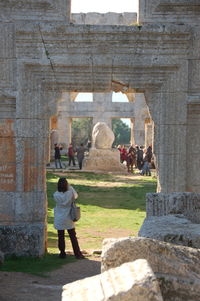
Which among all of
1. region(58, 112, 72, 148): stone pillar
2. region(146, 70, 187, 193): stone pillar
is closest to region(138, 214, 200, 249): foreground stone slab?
region(146, 70, 187, 193): stone pillar

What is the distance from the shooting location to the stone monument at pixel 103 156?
2281 centimetres

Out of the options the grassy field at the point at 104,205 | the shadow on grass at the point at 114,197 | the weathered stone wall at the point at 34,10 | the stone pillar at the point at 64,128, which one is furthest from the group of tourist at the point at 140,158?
the weathered stone wall at the point at 34,10

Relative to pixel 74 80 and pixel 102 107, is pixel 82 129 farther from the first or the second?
pixel 74 80

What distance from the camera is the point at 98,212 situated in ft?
39.3

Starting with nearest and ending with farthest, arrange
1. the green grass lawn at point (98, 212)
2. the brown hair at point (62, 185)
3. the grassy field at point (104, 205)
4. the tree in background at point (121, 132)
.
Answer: the green grass lawn at point (98, 212)
the brown hair at point (62, 185)
the grassy field at point (104, 205)
the tree in background at point (121, 132)

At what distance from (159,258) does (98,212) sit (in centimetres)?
847

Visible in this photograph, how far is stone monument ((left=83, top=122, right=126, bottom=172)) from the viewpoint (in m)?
22.8

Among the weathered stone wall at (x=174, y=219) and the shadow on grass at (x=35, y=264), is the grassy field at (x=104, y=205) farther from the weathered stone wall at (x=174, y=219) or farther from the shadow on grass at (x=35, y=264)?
the weathered stone wall at (x=174, y=219)

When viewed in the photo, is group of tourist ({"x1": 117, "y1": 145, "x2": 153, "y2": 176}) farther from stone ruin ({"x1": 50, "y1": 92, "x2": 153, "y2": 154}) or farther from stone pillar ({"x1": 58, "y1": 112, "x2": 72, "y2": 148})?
stone pillar ({"x1": 58, "y1": 112, "x2": 72, "y2": 148})

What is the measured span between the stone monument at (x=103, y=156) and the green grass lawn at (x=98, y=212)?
6.78ft

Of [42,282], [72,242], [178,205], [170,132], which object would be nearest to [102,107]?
[170,132]

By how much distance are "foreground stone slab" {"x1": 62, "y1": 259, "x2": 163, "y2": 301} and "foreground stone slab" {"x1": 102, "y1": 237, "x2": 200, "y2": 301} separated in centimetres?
52

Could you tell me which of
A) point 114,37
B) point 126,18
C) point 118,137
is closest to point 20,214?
point 114,37

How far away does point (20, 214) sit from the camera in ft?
24.0
